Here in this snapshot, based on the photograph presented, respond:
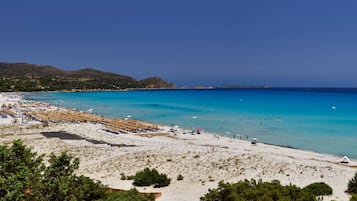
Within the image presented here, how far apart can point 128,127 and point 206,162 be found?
1787cm

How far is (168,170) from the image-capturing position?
17891 mm

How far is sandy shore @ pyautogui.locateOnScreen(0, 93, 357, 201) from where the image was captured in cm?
1534

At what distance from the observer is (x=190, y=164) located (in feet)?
62.4

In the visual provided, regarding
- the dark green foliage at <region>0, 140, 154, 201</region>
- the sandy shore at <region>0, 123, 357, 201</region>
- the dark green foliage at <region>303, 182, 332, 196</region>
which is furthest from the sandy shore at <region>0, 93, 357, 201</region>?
the dark green foliage at <region>0, 140, 154, 201</region>

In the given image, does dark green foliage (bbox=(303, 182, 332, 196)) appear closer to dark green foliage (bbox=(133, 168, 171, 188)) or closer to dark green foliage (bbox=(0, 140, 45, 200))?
dark green foliage (bbox=(133, 168, 171, 188))

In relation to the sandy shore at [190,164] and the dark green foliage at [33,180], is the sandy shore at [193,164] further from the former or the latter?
the dark green foliage at [33,180]

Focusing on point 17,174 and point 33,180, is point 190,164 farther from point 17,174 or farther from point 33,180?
point 17,174

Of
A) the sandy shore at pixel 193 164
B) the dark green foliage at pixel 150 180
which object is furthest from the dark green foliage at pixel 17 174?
the dark green foliage at pixel 150 180

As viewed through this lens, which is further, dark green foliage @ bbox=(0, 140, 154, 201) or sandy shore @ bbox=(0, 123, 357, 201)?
sandy shore @ bbox=(0, 123, 357, 201)

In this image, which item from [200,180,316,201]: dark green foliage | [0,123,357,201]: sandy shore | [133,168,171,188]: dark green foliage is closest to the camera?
[200,180,316,201]: dark green foliage

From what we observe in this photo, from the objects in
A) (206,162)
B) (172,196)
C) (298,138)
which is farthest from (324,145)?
(172,196)

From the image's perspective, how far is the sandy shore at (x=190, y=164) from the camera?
15336mm

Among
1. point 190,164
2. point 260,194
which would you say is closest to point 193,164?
point 190,164

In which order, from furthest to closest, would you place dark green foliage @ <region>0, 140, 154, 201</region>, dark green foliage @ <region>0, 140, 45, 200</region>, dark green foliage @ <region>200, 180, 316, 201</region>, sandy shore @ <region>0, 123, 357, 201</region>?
sandy shore @ <region>0, 123, 357, 201</region>, dark green foliage @ <region>200, 180, 316, 201</region>, dark green foliage @ <region>0, 140, 154, 201</region>, dark green foliage @ <region>0, 140, 45, 200</region>
